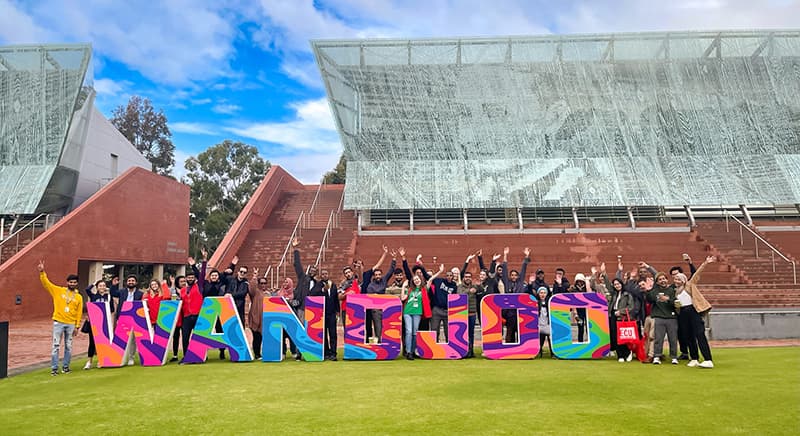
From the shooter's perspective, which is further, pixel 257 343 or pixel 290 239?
pixel 290 239

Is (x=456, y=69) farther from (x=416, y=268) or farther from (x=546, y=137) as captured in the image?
(x=416, y=268)

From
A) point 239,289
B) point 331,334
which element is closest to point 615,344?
point 331,334

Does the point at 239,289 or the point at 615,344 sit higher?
A: the point at 239,289

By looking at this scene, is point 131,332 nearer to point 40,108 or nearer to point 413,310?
point 413,310

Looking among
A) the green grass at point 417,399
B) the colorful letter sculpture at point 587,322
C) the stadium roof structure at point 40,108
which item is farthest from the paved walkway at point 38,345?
the stadium roof structure at point 40,108

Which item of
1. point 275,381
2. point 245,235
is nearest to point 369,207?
point 245,235

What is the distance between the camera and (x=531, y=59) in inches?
1100

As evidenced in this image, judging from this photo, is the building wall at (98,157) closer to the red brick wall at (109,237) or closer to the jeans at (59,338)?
the red brick wall at (109,237)

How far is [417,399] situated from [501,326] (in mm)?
3778

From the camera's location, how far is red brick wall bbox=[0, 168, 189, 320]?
702 inches

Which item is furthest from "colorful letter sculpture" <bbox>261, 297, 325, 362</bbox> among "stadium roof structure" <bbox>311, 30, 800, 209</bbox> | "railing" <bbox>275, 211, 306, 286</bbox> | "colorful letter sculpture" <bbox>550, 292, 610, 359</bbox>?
"stadium roof structure" <bbox>311, 30, 800, 209</bbox>

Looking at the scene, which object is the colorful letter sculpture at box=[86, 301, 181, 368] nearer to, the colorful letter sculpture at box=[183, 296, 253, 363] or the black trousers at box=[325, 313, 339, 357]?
the colorful letter sculpture at box=[183, 296, 253, 363]

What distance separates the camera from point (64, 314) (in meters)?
8.56

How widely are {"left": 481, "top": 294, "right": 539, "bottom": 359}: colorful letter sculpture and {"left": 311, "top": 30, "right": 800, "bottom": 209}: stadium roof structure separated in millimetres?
16781
